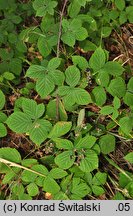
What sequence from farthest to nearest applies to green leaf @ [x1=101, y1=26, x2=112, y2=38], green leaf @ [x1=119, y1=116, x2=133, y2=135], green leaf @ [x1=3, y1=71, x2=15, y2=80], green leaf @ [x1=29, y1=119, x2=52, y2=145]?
green leaf @ [x1=101, y1=26, x2=112, y2=38]
green leaf @ [x1=3, y1=71, x2=15, y2=80]
green leaf @ [x1=119, y1=116, x2=133, y2=135]
green leaf @ [x1=29, y1=119, x2=52, y2=145]

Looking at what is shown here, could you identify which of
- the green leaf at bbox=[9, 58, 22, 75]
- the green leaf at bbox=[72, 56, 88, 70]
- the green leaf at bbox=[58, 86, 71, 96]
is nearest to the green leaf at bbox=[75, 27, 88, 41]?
the green leaf at bbox=[72, 56, 88, 70]

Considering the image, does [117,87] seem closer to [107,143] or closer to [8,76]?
[107,143]

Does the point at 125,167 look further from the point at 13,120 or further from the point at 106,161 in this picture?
the point at 13,120

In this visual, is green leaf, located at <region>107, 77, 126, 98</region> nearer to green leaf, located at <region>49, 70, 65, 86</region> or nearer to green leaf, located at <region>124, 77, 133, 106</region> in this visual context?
green leaf, located at <region>124, 77, 133, 106</region>

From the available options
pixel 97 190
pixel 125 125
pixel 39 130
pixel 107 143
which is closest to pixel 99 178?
pixel 97 190

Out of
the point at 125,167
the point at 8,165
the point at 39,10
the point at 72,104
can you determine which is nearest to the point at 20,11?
the point at 39,10

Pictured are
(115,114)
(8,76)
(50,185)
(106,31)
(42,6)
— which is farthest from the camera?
(106,31)

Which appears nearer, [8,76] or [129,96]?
[129,96]
